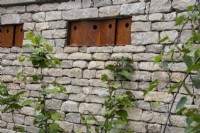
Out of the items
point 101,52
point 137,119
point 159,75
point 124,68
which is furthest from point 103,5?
point 137,119

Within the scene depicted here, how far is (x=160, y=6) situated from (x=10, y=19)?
201 centimetres

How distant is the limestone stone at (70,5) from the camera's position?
11.4 ft

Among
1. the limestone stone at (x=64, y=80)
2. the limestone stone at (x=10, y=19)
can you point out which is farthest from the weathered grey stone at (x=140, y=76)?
the limestone stone at (x=10, y=19)

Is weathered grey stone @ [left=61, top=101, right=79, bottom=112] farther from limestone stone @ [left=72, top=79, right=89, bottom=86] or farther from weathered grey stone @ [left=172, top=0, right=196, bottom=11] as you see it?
weathered grey stone @ [left=172, top=0, right=196, bottom=11]

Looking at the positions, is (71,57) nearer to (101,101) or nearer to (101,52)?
(101,52)

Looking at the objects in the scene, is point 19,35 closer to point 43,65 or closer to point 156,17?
point 43,65

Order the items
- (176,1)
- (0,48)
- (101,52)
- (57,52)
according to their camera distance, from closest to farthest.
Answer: (176,1)
(101,52)
(57,52)
(0,48)

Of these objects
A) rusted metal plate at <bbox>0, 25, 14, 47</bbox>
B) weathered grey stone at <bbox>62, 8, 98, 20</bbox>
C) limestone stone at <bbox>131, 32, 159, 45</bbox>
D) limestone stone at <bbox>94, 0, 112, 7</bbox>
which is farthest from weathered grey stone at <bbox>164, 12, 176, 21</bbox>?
rusted metal plate at <bbox>0, 25, 14, 47</bbox>

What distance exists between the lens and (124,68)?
3029mm

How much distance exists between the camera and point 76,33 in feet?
11.5

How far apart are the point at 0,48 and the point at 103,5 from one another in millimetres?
1595

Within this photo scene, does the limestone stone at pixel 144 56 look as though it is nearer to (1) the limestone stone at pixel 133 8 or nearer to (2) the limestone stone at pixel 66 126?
(1) the limestone stone at pixel 133 8

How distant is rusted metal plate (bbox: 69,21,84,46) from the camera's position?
347cm

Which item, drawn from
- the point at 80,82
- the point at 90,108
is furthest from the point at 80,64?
the point at 90,108
